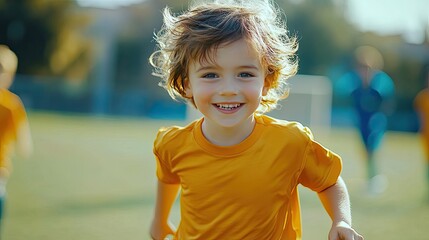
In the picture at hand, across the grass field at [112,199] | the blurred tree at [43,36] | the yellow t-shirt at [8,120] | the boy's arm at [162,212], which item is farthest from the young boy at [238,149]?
the blurred tree at [43,36]

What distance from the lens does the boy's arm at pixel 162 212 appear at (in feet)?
9.97

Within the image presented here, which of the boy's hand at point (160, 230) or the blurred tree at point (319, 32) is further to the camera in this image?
the blurred tree at point (319, 32)

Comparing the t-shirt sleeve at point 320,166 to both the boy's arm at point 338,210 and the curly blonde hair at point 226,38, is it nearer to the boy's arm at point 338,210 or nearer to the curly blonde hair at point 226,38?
the boy's arm at point 338,210

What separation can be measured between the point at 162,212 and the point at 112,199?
15.8ft

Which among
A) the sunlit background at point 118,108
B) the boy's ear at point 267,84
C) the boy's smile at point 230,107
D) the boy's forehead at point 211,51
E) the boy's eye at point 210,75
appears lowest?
the sunlit background at point 118,108

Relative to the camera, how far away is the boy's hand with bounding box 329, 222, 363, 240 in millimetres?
2523

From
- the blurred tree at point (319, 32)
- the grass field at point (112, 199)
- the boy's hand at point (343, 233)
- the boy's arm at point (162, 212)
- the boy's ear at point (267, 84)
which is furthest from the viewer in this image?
the blurred tree at point (319, 32)

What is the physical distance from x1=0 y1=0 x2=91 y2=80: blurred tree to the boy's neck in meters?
31.7

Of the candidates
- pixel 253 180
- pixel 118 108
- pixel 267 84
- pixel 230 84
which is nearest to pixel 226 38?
pixel 230 84

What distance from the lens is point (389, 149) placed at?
18328mm

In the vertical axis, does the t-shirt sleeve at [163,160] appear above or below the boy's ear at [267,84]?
below

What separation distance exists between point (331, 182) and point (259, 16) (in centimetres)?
77

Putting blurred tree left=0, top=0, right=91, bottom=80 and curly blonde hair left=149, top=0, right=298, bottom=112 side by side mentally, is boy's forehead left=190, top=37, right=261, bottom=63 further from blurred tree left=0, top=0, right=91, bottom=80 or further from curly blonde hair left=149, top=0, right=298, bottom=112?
blurred tree left=0, top=0, right=91, bottom=80

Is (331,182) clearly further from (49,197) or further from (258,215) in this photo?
(49,197)
